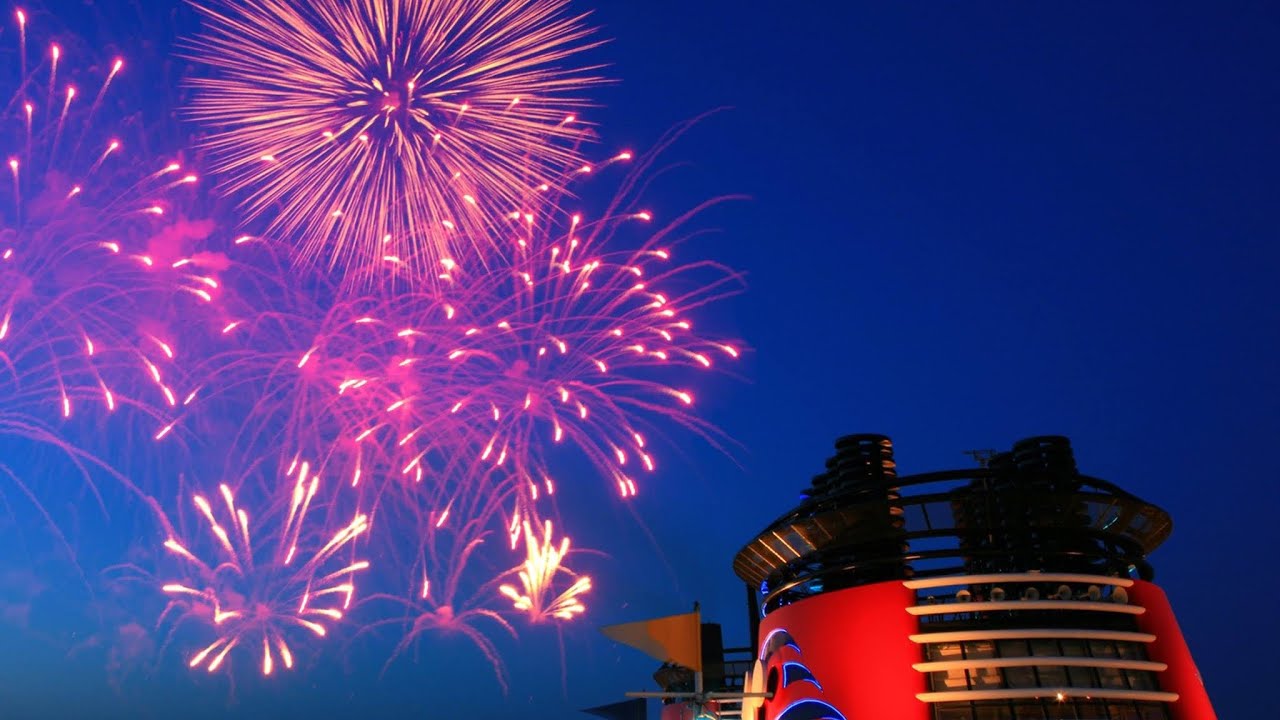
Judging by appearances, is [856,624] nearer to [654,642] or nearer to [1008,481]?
[1008,481]

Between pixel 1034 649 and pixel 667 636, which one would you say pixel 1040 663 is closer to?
pixel 1034 649

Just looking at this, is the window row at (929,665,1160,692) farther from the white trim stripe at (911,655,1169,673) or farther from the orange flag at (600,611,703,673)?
the orange flag at (600,611,703,673)

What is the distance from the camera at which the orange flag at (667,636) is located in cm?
2253

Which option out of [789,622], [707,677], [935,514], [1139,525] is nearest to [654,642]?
[789,622]

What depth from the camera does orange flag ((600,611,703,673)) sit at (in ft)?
73.9

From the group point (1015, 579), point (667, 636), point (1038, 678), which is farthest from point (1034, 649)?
point (667, 636)

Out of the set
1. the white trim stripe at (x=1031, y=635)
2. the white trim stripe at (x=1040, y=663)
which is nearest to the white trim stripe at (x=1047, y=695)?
the white trim stripe at (x=1040, y=663)

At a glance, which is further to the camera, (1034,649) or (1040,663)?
(1034,649)

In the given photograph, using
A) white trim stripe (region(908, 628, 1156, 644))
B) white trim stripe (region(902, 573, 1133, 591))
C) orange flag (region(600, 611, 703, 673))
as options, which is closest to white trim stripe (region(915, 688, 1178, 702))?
white trim stripe (region(908, 628, 1156, 644))

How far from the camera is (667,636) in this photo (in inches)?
909

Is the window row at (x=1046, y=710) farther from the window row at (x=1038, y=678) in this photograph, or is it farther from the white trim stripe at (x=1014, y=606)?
the white trim stripe at (x=1014, y=606)

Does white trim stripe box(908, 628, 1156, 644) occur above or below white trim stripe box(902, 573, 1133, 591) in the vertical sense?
below

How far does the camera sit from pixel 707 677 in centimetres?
7412

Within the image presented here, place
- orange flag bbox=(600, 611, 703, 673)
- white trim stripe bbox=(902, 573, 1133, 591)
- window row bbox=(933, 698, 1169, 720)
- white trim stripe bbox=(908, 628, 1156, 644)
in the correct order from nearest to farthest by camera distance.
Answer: orange flag bbox=(600, 611, 703, 673) < window row bbox=(933, 698, 1169, 720) < white trim stripe bbox=(908, 628, 1156, 644) < white trim stripe bbox=(902, 573, 1133, 591)
